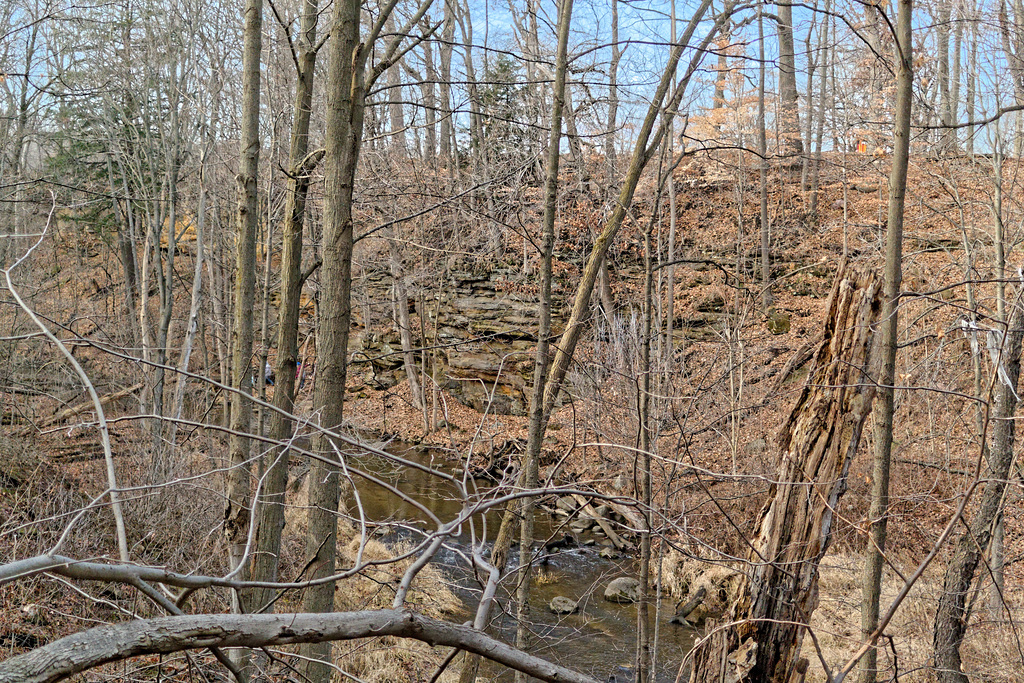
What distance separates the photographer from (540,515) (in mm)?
13445

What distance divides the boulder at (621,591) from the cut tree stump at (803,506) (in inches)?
260

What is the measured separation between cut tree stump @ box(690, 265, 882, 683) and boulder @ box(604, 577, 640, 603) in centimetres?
660

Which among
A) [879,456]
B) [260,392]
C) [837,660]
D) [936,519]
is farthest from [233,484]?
[936,519]

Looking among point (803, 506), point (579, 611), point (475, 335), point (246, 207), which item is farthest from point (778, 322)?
point (246, 207)

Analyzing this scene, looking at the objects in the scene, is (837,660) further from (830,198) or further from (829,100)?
(829,100)

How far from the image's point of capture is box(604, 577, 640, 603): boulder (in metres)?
10.4

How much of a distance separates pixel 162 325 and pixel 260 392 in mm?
2929

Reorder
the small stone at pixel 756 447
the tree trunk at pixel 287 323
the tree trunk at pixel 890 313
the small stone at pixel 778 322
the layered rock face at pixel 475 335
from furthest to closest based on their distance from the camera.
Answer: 1. the layered rock face at pixel 475 335
2. the small stone at pixel 778 322
3. the small stone at pixel 756 447
4. the tree trunk at pixel 287 323
5. the tree trunk at pixel 890 313

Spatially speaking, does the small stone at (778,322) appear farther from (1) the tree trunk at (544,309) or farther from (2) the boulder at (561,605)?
(1) the tree trunk at (544,309)

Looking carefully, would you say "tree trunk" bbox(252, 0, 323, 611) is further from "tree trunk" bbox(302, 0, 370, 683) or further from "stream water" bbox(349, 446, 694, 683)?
"stream water" bbox(349, 446, 694, 683)

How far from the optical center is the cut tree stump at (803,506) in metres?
3.94

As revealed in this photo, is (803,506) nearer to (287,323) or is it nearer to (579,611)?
(287,323)

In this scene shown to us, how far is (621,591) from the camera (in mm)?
10523

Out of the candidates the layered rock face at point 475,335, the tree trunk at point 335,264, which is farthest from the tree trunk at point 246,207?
the layered rock face at point 475,335
